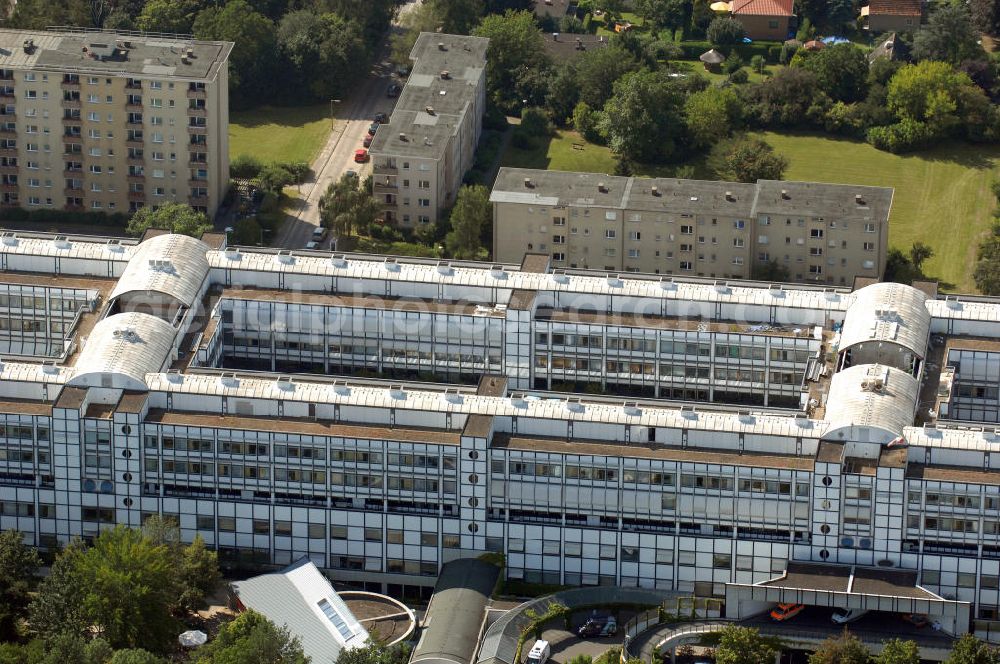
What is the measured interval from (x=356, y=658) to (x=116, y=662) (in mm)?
18424

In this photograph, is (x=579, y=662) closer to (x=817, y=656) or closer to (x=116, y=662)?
(x=817, y=656)

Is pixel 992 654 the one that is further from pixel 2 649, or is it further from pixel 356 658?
pixel 2 649

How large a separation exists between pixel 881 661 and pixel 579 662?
23687 mm

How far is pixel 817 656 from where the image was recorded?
19938 cm

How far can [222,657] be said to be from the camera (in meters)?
197

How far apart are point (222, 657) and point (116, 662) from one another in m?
8.24

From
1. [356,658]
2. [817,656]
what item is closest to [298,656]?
[356,658]

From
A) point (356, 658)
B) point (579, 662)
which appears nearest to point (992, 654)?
point (579, 662)

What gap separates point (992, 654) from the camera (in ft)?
656

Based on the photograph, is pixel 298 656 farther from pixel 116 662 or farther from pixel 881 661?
pixel 881 661

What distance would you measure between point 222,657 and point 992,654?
198 feet

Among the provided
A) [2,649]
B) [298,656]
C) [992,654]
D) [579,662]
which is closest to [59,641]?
[2,649]

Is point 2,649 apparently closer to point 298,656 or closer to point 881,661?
point 298,656

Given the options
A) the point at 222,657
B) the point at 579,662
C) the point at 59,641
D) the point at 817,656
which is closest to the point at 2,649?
the point at 59,641
